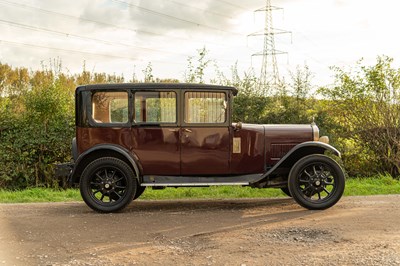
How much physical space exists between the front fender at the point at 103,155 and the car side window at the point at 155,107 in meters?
0.55

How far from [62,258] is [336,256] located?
278cm

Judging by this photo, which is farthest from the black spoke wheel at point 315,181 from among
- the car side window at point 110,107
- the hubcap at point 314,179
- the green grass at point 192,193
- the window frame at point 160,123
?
the car side window at point 110,107

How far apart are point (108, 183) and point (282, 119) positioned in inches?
236

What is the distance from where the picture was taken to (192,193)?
10094 mm

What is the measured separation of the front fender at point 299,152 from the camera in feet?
26.5

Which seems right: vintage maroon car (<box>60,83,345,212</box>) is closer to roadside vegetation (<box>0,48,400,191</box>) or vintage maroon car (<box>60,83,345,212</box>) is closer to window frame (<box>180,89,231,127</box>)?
window frame (<box>180,89,231,127</box>)

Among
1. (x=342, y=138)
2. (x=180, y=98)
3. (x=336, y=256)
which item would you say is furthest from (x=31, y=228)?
(x=342, y=138)

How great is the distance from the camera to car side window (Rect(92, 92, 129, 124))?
8.21m

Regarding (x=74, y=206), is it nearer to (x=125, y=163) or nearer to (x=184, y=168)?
(x=125, y=163)

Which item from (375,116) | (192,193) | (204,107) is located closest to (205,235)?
(204,107)

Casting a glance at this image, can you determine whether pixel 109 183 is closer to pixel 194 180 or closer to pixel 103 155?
pixel 103 155

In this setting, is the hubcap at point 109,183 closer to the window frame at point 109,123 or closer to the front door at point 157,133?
the front door at point 157,133

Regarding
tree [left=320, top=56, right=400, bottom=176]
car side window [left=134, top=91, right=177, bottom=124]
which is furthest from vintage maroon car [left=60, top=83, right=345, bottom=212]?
tree [left=320, top=56, right=400, bottom=176]

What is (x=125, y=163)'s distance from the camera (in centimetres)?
799
